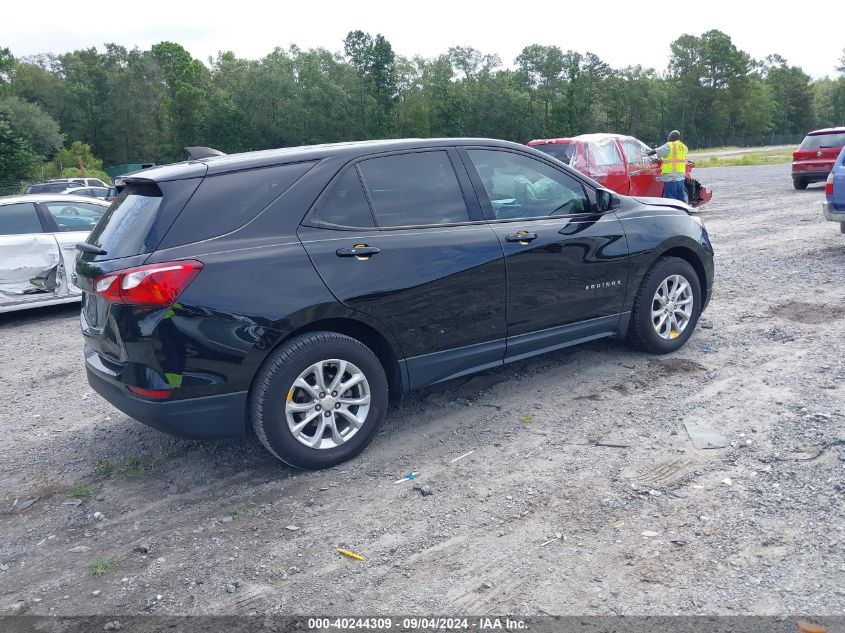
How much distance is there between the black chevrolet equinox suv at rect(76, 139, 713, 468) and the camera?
3920mm

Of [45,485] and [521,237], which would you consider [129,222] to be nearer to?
[45,485]

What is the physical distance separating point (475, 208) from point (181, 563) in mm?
2801

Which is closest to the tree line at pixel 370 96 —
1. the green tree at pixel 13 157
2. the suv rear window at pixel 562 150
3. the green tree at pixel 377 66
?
the green tree at pixel 377 66

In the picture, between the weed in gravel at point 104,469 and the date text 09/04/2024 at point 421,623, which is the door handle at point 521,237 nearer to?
the date text 09/04/2024 at point 421,623

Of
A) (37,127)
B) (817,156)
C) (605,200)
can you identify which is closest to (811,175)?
(817,156)

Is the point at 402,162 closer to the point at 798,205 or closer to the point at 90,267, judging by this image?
the point at 90,267

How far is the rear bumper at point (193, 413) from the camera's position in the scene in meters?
3.92

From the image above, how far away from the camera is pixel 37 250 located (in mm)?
8938

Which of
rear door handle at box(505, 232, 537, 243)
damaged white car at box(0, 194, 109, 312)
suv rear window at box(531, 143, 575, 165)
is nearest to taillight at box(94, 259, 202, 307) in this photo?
rear door handle at box(505, 232, 537, 243)

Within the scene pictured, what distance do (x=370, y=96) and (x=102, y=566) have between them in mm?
84956

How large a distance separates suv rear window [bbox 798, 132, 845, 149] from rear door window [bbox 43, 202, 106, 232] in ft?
58.9

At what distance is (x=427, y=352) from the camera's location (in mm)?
4629

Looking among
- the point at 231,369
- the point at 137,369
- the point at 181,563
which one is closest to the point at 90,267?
the point at 137,369

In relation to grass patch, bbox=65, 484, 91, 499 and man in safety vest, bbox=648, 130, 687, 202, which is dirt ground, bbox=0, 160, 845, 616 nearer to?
grass patch, bbox=65, 484, 91, 499
